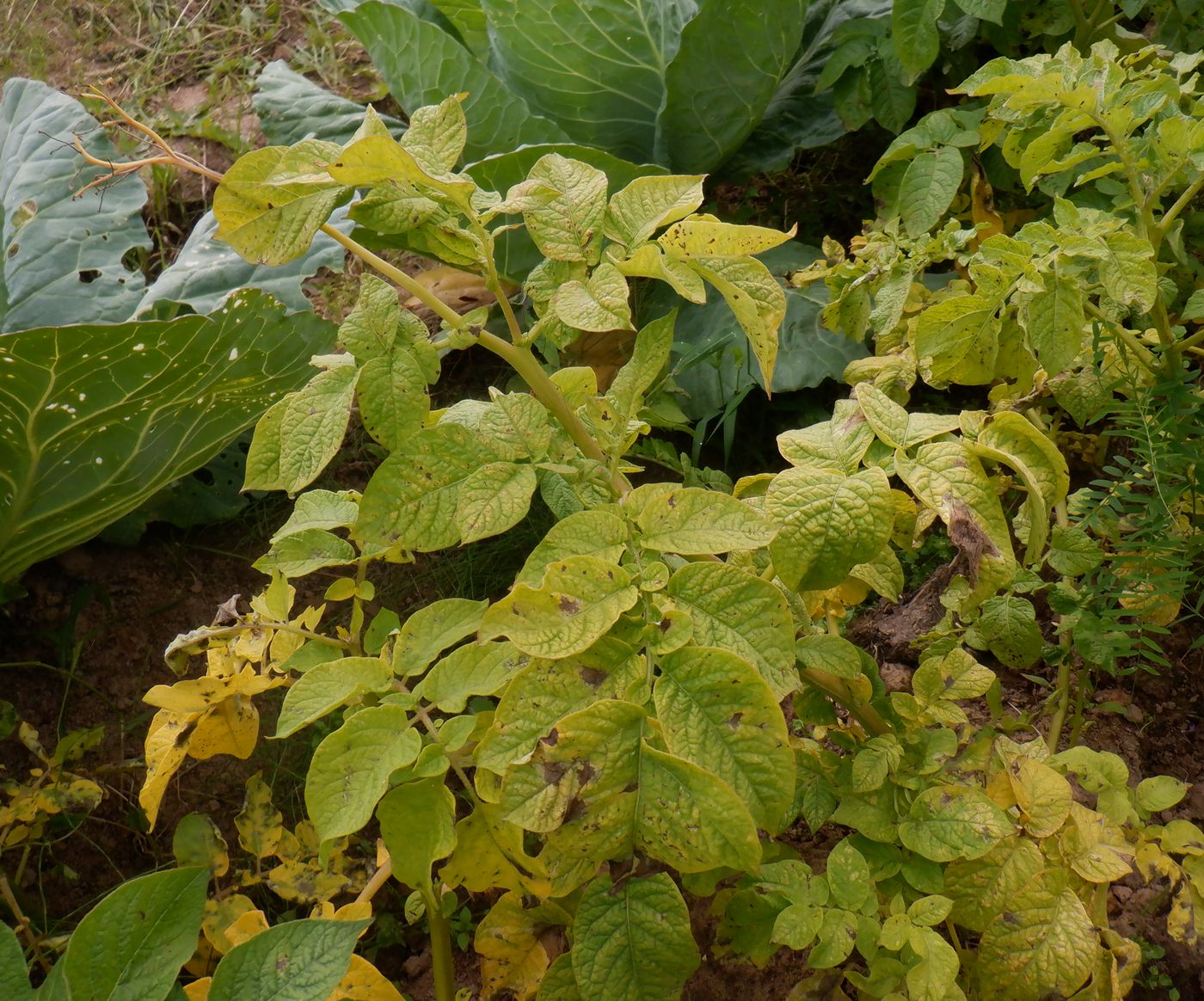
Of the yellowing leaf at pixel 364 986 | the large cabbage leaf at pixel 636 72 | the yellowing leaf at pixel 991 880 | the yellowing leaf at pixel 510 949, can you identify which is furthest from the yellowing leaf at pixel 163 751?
the large cabbage leaf at pixel 636 72

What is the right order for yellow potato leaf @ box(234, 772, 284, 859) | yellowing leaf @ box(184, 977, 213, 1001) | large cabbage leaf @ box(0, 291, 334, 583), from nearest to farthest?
yellowing leaf @ box(184, 977, 213, 1001) < yellow potato leaf @ box(234, 772, 284, 859) < large cabbage leaf @ box(0, 291, 334, 583)

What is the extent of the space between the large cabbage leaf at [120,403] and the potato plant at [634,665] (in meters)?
0.58

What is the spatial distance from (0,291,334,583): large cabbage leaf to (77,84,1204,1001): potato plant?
1.89 ft

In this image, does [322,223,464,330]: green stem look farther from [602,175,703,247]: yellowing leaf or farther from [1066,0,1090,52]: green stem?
[1066,0,1090,52]: green stem

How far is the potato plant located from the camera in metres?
Answer: 0.75

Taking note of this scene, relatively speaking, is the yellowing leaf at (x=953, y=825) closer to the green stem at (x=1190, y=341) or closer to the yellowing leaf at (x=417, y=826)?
the yellowing leaf at (x=417, y=826)

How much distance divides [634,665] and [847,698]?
344mm

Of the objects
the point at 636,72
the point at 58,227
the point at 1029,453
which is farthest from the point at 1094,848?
the point at 58,227

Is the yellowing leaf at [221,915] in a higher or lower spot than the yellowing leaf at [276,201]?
lower

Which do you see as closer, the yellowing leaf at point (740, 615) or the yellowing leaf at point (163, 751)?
the yellowing leaf at point (740, 615)

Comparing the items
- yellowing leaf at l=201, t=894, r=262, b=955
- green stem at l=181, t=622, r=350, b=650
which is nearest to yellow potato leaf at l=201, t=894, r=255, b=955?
yellowing leaf at l=201, t=894, r=262, b=955

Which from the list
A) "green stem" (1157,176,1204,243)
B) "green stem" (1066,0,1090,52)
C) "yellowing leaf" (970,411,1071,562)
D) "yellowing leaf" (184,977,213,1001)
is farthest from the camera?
"green stem" (1066,0,1090,52)

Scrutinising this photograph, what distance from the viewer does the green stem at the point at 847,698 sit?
1.01 metres

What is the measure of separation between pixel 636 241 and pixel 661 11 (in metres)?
1.44
